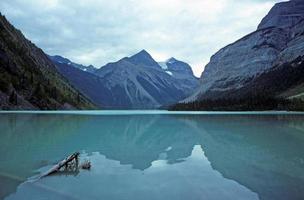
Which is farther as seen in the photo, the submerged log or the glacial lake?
the submerged log

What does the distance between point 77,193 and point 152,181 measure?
541 cm

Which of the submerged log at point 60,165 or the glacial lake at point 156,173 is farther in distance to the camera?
the submerged log at point 60,165

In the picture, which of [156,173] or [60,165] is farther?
[156,173]

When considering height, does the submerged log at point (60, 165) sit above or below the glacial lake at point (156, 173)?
above

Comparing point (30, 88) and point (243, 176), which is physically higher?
point (30, 88)

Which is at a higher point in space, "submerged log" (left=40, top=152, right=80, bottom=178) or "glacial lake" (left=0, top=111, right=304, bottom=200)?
"submerged log" (left=40, top=152, right=80, bottom=178)

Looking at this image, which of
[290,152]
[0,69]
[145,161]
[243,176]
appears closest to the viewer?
[243,176]

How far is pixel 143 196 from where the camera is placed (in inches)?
699

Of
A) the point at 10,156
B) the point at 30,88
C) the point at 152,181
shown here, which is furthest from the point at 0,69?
the point at 152,181

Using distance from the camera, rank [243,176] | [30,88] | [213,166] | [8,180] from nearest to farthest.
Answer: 1. [8,180]
2. [243,176]
3. [213,166]
4. [30,88]

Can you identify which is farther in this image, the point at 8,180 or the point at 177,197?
the point at 8,180

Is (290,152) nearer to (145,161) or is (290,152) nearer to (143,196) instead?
(145,161)

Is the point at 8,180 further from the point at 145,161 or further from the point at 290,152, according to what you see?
the point at 290,152

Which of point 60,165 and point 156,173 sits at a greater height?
point 60,165
